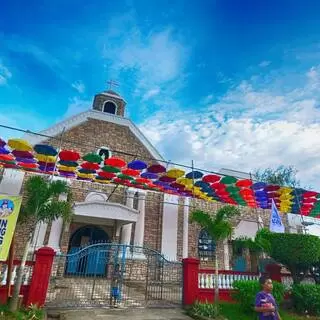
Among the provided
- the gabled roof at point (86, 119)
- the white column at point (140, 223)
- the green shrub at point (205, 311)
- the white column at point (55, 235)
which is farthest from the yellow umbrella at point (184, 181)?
the white column at point (55, 235)

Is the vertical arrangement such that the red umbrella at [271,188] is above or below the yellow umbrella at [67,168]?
below

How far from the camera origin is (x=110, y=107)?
1852 cm

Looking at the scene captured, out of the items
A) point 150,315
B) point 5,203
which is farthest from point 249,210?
point 5,203

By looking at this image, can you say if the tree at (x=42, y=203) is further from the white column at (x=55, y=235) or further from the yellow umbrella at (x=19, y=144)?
the white column at (x=55, y=235)

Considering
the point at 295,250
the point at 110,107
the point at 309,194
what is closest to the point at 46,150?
the point at 110,107

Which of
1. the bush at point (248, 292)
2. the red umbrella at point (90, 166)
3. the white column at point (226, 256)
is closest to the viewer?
the bush at point (248, 292)

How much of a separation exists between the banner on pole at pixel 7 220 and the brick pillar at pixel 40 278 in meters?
1.32

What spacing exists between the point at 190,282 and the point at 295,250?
3.82 meters

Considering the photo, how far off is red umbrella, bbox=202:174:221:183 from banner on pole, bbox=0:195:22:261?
26.1ft

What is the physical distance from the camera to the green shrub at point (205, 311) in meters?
7.98

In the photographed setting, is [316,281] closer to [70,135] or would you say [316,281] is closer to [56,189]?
[56,189]

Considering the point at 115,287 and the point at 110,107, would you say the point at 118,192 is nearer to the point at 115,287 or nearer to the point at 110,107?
the point at 110,107

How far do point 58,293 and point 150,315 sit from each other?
3.40 meters

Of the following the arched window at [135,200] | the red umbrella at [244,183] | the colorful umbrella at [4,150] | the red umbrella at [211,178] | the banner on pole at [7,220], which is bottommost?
the banner on pole at [7,220]
